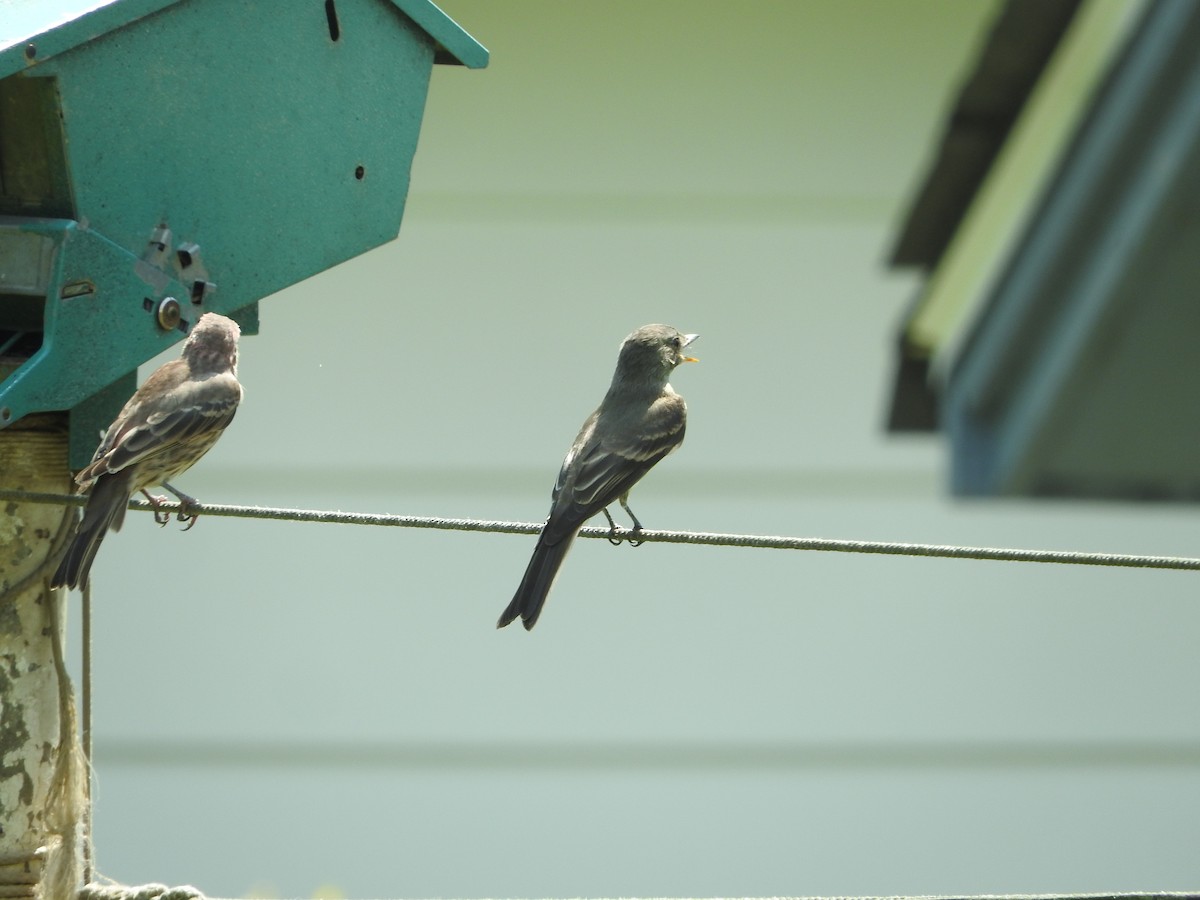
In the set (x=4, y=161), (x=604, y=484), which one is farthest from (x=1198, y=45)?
(x=4, y=161)

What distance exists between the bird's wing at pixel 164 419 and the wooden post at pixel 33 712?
0.55 feet

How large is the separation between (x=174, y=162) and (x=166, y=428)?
0.77 metres

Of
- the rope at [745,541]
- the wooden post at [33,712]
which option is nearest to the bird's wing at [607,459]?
the rope at [745,541]

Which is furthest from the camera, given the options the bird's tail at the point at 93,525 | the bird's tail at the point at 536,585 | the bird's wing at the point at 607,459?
the bird's wing at the point at 607,459

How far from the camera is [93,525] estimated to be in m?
3.62

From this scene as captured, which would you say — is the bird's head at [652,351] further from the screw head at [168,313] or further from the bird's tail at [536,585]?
the screw head at [168,313]

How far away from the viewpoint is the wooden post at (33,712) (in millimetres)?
3416

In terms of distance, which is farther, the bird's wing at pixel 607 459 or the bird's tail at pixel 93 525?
the bird's wing at pixel 607 459

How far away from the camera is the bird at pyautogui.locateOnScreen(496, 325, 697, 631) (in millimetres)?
4285

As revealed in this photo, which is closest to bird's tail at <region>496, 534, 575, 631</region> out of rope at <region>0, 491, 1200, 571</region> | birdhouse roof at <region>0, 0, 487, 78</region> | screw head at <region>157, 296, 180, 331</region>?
rope at <region>0, 491, 1200, 571</region>

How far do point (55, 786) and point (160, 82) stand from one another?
1.51 m

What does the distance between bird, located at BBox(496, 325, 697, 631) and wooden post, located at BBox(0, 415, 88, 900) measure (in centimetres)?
106

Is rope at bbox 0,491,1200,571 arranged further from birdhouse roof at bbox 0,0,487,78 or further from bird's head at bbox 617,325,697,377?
bird's head at bbox 617,325,697,377

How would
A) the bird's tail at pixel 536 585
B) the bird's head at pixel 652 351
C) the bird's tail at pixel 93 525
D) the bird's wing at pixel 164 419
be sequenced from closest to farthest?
the bird's tail at pixel 93 525 → the bird's wing at pixel 164 419 → the bird's tail at pixel 536 585 → the bird's head at pixel 652 351
